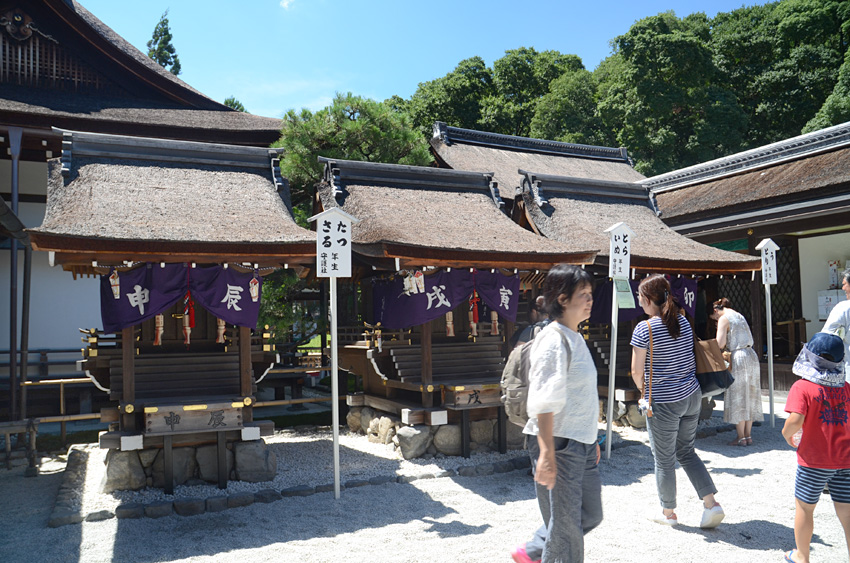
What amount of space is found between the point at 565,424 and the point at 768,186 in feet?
39.3

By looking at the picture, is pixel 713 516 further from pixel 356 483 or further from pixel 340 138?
pixel 340 138

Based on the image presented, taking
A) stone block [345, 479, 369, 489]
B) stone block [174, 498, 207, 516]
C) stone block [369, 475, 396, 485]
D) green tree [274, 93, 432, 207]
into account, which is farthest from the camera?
green tree [274, 93, 432, 207]

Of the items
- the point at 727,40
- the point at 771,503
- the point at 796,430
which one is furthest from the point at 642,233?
the point at 727,40

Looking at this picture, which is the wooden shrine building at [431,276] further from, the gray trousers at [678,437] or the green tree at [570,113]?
the green tree at [570,113]

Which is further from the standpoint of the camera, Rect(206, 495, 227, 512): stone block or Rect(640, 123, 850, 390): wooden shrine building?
Rect(640, 123, 850, 390): wooden shrine building

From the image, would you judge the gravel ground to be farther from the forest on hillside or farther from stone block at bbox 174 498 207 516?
the forest on hillside

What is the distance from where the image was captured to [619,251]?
782 cm

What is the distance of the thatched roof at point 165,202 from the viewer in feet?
20.3

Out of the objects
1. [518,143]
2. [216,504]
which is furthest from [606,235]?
[518,143]

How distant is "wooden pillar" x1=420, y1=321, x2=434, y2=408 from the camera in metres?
8.41

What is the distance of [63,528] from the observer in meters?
5.78

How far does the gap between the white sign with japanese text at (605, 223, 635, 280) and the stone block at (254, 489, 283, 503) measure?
4883 millimetres

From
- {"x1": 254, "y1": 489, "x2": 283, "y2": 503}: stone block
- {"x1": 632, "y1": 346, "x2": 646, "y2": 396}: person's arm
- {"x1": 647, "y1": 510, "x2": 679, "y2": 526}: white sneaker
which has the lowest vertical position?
{"x1": 254, "y1": 489, "x2": 283, "y2": 503}: stone block

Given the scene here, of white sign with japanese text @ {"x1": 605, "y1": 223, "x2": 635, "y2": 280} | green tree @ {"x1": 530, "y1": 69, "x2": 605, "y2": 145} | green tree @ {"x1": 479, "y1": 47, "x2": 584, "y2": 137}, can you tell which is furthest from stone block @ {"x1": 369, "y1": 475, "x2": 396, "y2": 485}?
green tree @ {"x1": 479, "y1": 47, "x2": 584, "y2": 137}
